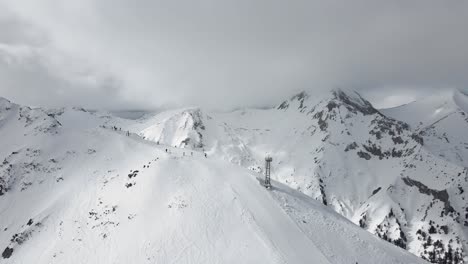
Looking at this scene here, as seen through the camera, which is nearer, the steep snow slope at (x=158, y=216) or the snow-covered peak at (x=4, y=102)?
the steep snow slope at (x=158, y=216)

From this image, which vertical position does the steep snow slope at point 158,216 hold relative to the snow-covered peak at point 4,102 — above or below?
below

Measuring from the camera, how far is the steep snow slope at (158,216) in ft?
286

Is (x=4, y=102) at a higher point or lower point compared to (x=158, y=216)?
higher

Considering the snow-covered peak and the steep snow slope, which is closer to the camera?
the steep snow slope

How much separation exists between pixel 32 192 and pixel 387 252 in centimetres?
9710

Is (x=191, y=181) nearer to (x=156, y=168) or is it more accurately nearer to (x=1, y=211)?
(x=156, y=168)

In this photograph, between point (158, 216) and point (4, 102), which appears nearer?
point (158, 216)

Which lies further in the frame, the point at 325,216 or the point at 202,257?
the point at 325,216

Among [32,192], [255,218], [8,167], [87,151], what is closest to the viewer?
[255,218]

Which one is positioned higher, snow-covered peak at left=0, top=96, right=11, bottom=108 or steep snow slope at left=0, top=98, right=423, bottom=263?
snow-covered peak at left=0, top=96, right=11, bottom=108

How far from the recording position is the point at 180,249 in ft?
282

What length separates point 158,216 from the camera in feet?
321

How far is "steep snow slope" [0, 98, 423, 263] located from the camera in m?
87.2

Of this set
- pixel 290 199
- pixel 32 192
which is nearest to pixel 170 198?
pixel 290 199
